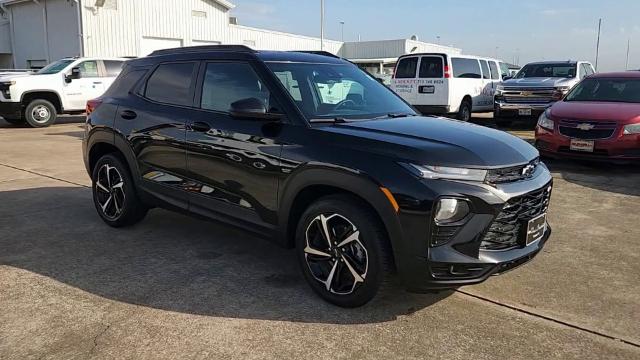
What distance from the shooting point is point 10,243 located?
15.6 feet

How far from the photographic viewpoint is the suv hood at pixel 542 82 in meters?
13.1

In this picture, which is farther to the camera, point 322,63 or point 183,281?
point 322,63

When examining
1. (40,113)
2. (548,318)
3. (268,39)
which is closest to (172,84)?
(548,318)

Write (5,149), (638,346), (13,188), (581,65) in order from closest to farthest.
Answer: (638,346) → (13,188) → (5,149) → (581,65)

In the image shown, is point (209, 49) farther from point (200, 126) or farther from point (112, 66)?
point (112, 66)

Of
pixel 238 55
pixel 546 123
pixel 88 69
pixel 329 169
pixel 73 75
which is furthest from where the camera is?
pixel 88 69

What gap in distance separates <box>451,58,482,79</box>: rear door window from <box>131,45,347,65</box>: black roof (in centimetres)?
1042

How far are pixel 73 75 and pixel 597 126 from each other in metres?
13.3

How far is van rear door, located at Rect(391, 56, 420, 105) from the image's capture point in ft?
47.3

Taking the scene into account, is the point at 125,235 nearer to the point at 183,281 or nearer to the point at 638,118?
the point at 183,281

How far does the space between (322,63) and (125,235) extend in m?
2.48

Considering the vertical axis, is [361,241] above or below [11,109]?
below

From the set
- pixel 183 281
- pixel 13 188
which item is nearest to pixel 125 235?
pixel 183 281

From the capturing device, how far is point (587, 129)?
8078 mm
